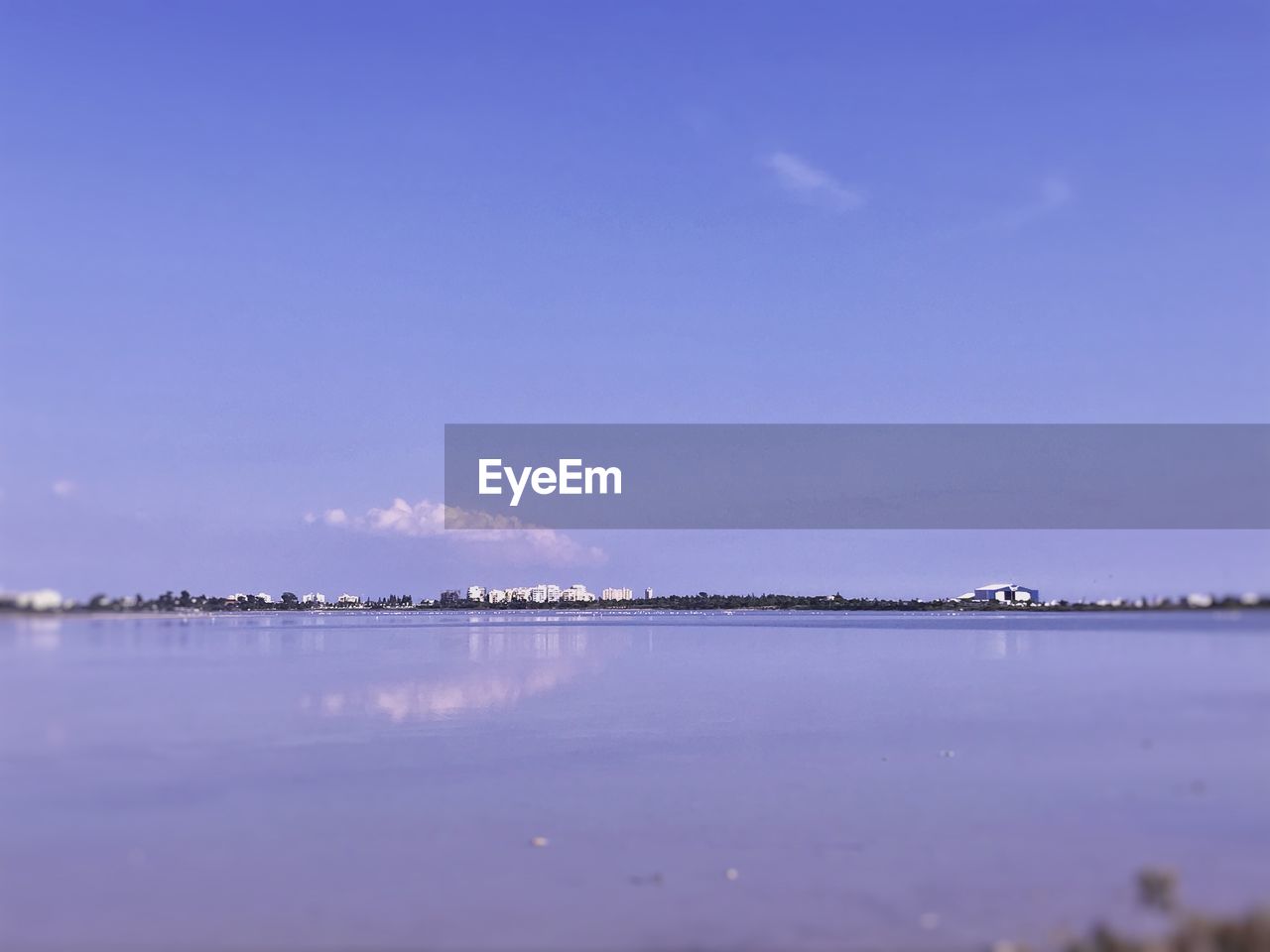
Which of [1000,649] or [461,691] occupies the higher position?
[461,691]

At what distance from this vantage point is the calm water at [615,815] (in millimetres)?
9422

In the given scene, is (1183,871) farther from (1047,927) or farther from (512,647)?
(512,647)

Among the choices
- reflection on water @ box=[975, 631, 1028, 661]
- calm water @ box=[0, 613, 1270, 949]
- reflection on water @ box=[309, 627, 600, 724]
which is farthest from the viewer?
reflection on water @ box=[975, 631, 1028, 661]

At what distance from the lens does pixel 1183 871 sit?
10.5 m

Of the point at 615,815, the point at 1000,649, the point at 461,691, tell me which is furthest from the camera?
the point at 1000,649

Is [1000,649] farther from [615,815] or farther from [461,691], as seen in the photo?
[615,815]

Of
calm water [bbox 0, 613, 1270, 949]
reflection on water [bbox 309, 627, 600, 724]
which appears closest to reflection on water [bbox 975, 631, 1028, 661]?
reflection on water [bbox 309, 627, 600, 724]

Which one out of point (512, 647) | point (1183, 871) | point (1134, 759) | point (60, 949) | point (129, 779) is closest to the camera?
point (60, 949)

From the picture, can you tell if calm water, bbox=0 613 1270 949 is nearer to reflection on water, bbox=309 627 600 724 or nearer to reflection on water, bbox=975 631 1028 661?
reflection on water, bbox=309 627 600 724

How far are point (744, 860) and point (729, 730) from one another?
9.22m

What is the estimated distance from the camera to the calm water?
9.42 m

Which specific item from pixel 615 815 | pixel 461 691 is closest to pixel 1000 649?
pixel 461 691

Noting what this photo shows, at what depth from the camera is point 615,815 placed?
42.8 feet

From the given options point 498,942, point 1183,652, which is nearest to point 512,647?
point 1183,652
